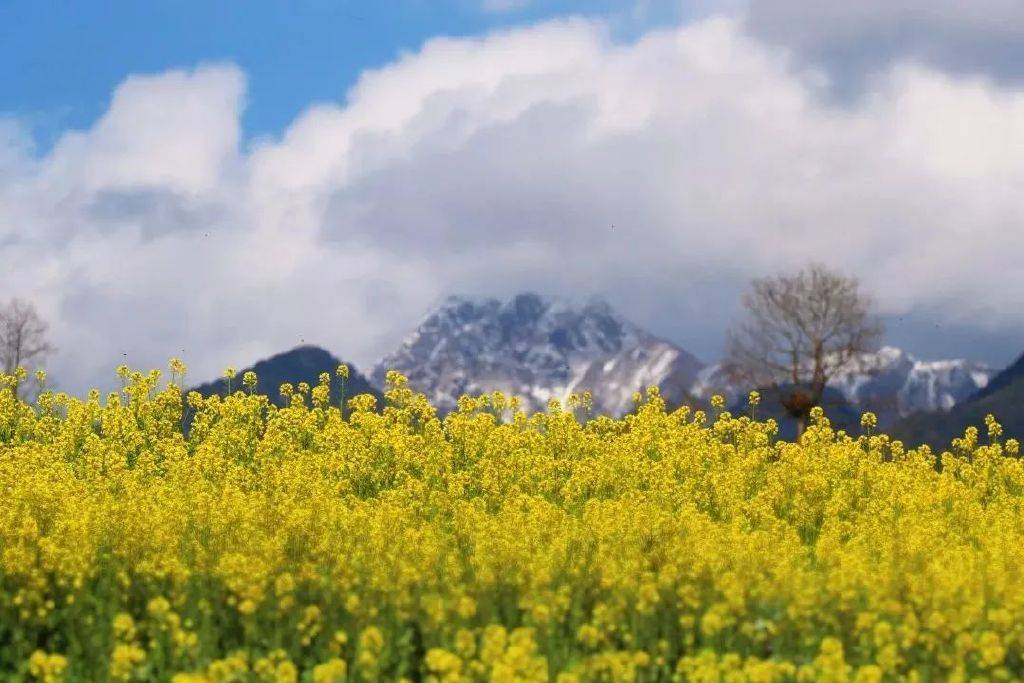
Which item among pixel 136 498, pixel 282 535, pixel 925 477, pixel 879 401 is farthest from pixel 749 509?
pixel 879 401

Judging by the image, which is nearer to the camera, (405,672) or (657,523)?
(405,672)

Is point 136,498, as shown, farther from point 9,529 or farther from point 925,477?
point 925,477

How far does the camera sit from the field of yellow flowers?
9922 millimetres

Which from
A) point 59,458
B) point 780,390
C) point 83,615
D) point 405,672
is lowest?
point 405,672

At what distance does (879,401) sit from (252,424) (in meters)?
32.4

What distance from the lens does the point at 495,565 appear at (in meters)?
11.9

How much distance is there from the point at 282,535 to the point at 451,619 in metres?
2.74

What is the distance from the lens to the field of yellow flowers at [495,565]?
992 cm

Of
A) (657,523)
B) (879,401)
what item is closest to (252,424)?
(657,523)

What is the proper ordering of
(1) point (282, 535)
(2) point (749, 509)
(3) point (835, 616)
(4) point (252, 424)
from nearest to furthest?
(3) point (835, 616) < (1) point (282, 535) < (2) point (749, 509) < (4) point (252, 424)

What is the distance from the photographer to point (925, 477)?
20.4m

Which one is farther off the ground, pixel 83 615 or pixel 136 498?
pixel 136 498

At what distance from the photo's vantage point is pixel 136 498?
15.0m

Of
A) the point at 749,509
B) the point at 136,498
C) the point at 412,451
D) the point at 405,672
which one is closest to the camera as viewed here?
the point at 405,672
